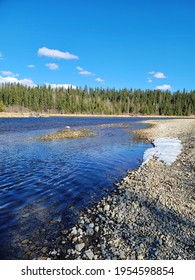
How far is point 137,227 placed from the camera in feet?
25.0

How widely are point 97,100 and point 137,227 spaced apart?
142 m

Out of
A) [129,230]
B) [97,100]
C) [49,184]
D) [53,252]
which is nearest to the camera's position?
[53,252]

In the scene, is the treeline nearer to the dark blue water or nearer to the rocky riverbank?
the dark blue water

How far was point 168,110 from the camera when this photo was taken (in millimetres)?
146875

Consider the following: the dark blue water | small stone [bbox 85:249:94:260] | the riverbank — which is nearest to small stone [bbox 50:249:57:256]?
the riverbank

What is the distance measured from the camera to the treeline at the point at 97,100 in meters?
132

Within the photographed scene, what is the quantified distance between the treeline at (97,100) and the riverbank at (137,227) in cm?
12778

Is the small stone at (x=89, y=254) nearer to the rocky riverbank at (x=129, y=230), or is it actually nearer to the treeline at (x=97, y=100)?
the rocky riverbank at (x=129, y=230)

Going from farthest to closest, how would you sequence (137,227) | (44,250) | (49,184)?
(49,184) < (137,227) < (44,250)

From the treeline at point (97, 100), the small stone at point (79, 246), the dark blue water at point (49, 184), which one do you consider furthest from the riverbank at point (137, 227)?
the treeline at point (97, 100)

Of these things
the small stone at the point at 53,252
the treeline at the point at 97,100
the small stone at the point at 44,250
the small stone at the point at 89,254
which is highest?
the treeline at the point at 97,100

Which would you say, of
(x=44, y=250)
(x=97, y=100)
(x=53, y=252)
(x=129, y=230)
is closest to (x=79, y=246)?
(x=53, y=252)

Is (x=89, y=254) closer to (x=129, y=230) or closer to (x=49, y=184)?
(x=129, y=230)
